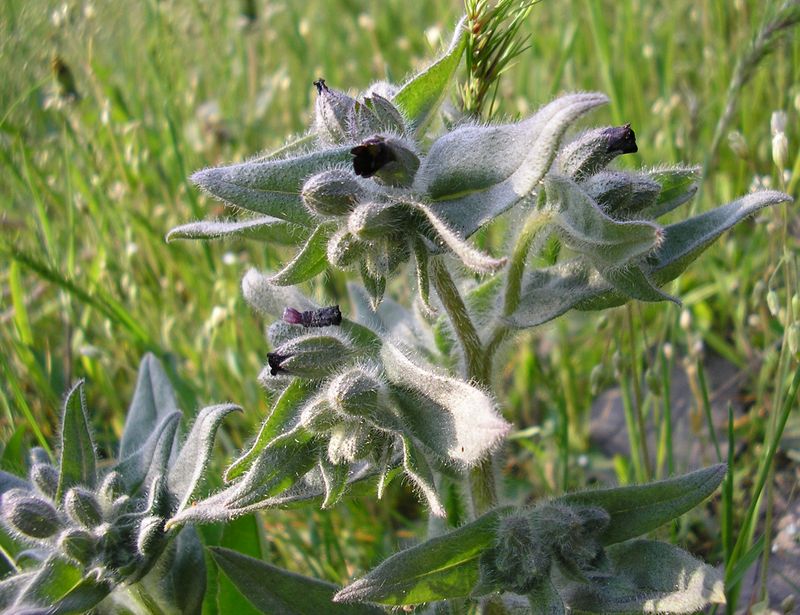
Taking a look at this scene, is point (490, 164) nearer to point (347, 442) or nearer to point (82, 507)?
point (347, 442)

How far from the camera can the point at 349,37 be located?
6.23 m

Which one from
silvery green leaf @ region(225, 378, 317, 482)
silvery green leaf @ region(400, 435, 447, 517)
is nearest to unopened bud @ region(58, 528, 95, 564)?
silvery green leaf @ region(225, 378, 317, 482)

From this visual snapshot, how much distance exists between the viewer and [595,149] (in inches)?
83.9

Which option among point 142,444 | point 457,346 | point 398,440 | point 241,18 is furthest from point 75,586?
point 241,18

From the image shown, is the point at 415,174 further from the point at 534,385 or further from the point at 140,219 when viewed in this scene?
the point at 140,219

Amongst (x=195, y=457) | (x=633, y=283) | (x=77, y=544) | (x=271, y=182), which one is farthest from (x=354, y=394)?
(x=77, y=544)

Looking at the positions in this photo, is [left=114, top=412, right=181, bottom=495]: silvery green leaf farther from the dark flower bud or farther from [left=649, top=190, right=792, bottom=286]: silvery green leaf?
[left=649, top=190, right=792, bottom=286]: silvery green leaf

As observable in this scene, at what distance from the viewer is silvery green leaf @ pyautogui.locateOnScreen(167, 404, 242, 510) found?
2.23m

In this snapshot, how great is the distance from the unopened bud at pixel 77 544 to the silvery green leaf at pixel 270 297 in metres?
0.82

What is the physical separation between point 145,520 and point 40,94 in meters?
3.27

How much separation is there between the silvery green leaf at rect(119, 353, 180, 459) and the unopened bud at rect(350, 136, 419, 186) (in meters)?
1.23

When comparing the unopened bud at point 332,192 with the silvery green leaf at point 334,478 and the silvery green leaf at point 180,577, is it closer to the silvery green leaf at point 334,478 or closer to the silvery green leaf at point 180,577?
the silvery green leaf at point 334,478

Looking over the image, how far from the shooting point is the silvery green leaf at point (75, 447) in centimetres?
241

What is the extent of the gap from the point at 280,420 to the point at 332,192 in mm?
644
